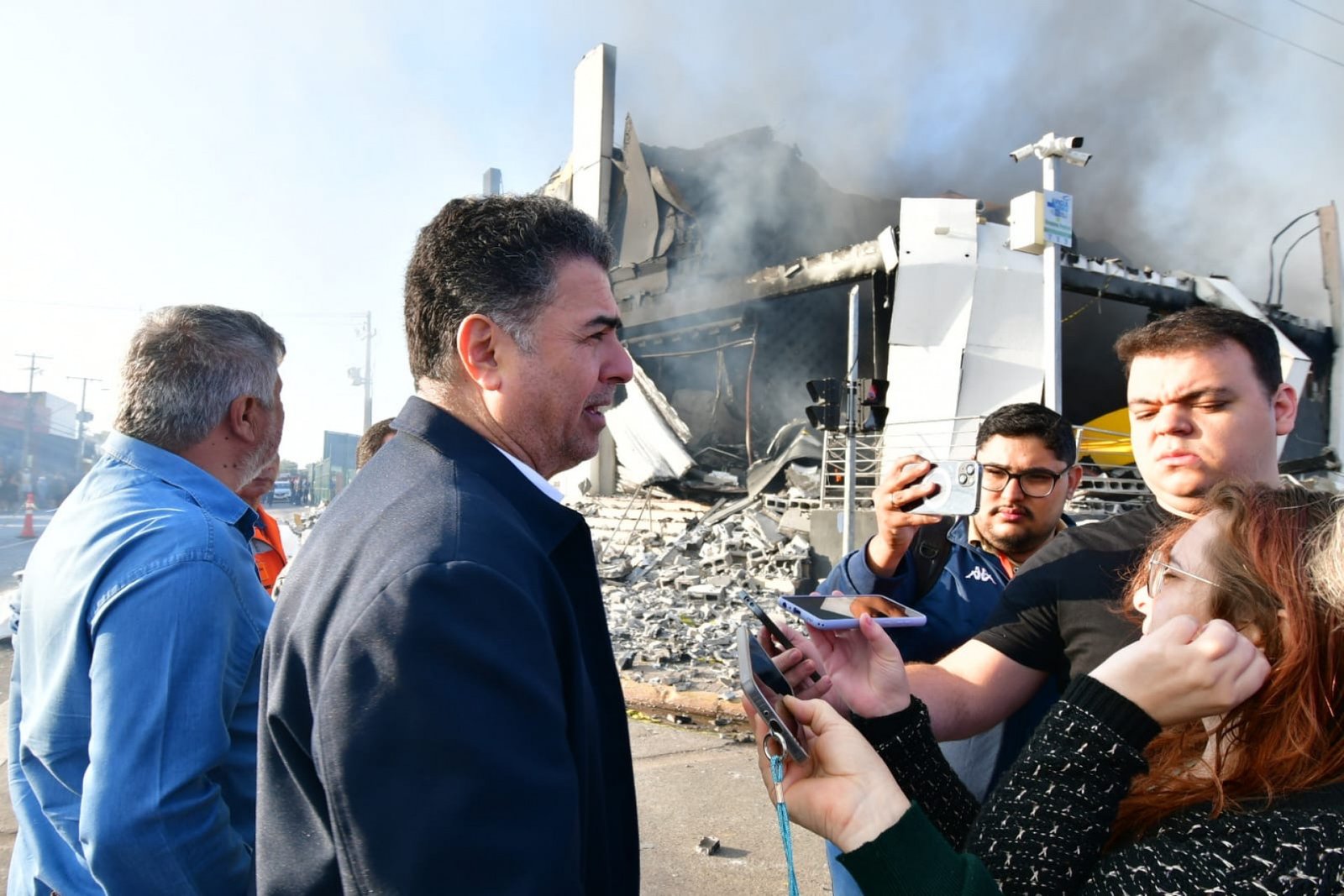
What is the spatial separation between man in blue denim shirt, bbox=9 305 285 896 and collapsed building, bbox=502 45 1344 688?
258 inches

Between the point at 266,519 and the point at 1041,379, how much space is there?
13.8m

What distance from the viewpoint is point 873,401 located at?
8.01m

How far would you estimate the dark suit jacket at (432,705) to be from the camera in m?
0.88

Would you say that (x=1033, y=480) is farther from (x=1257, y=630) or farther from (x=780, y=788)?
(x=780, y=788)

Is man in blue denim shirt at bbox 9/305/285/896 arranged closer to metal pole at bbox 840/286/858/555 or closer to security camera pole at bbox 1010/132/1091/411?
metal pole at bbox 840/286/858/555

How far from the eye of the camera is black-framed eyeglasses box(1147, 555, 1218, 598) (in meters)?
1.37

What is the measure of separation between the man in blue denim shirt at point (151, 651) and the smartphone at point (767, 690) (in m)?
1.00

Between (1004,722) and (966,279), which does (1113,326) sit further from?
(1004,722)

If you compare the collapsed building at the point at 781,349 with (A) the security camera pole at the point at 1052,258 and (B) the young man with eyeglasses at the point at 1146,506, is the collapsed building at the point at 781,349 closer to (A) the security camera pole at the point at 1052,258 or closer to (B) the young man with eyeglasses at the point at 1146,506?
(A) the security camera pole at the point at 1052,258

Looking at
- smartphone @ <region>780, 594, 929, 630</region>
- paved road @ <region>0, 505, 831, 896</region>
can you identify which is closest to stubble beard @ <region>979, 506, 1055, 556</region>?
smartphone @ <region>780, 594, 929, 630</region>

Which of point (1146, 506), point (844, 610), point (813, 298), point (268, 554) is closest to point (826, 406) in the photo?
point (1146, 506)

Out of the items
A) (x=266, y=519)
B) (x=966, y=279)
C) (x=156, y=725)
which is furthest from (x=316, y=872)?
(x=966, y=279)

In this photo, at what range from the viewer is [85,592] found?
1.53m

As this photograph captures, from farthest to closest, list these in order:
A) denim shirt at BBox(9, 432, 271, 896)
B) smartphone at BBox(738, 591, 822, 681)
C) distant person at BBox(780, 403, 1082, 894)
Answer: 1. distant person at BBox(780, 403, 1082, 894)
2. smartphone at BBox(738, 591, 822, 681)
3. denim shirt at BBox(9, 432, 271, 896)
